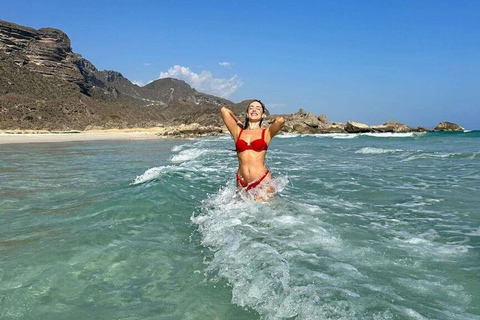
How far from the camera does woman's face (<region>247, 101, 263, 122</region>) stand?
5995 mm

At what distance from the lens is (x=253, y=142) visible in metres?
5.99

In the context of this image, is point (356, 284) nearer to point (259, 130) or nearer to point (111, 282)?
point (111, 282)

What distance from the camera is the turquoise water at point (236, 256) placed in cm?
274

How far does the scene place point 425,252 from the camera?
405 centimetres

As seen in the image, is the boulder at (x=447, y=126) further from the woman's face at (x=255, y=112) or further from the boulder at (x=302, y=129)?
the woman's face at (x=255, y=112)

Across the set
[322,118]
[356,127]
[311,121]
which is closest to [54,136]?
[311,121]

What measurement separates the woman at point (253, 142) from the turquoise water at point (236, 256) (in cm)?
43

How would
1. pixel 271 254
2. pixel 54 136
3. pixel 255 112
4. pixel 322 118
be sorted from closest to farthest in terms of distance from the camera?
1. pixel 271 254
2. pixel 255 112
3. pixel 54 136
4. pixel 322 118

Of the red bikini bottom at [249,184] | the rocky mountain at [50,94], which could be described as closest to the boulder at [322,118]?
the rocky mountain at [50,94]

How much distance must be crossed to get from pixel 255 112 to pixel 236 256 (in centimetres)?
299

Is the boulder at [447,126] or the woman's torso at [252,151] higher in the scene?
the boulder at [447,126]

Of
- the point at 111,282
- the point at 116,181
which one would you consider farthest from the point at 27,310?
the point at 116,181

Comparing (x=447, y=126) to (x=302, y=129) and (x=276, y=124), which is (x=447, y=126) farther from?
(x=276, y=124)

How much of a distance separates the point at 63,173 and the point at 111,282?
29.8 ft
